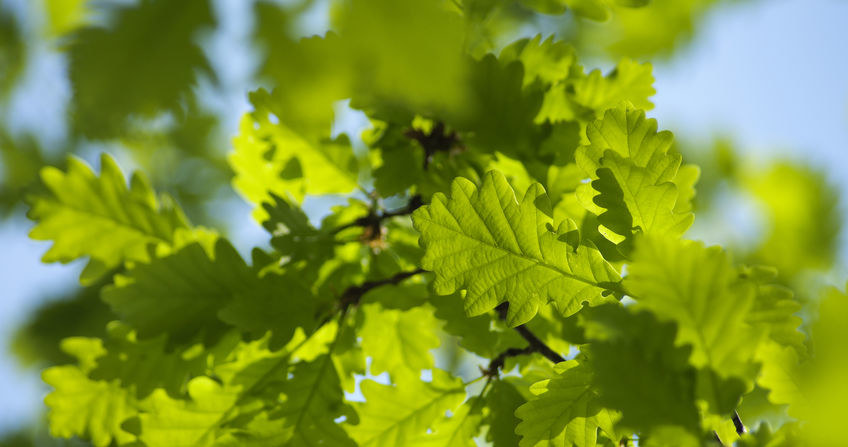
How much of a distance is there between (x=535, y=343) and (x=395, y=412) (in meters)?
0.25

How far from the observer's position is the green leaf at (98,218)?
1106mm

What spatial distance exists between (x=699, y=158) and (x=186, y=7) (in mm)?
2391

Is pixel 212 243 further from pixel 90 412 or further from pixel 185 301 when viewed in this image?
pixel 90 412

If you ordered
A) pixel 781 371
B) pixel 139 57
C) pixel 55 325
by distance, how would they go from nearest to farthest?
1. pixel 139 57
2. pixel 781 371
3. pixel 55 325

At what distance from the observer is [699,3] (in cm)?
184

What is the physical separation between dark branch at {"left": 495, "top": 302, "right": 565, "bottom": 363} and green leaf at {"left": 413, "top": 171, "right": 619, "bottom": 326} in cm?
17

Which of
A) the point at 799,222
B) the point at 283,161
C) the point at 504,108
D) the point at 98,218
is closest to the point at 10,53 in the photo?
the point at 98,218

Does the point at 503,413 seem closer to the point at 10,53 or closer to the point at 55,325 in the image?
the point at 10,53

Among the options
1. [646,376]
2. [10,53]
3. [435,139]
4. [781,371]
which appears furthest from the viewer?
[10,53]

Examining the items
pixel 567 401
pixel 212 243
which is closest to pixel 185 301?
pixel 212 243

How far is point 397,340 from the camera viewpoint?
1093 millimetres

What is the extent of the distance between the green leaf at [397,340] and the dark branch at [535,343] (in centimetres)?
15

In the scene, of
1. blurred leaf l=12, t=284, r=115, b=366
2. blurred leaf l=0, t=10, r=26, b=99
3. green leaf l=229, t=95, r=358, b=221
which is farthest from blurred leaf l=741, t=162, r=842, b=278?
blurred leaf l=12, t=284, r=115, b=366

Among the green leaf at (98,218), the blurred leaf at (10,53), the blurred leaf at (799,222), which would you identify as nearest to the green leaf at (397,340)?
the green leaf at (98,218)
